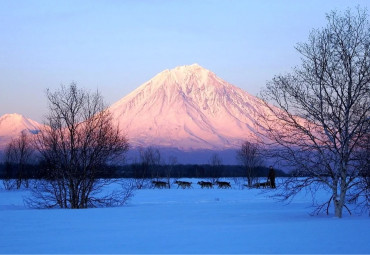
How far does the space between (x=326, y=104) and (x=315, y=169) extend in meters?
1.97

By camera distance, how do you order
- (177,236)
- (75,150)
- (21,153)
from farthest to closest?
(21,153) → (75,150) → (177,236)

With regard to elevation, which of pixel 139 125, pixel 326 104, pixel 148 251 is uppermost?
pixel 139 125

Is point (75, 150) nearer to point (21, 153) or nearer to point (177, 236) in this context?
point (177, 236)

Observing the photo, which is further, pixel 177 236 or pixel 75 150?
pixel 75 150

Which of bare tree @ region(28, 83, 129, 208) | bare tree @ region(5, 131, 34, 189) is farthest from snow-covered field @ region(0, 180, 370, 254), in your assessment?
bare tree @ region(5, 131, 34, 189)

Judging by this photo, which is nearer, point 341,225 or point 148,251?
point 148,251

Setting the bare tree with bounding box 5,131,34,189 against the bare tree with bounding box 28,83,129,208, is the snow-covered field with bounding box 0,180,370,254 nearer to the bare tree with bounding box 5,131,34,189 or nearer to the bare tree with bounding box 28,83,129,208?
the bare tree with bounding box 28,83,129,208

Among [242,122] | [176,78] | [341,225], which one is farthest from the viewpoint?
[176,78]

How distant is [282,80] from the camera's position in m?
14.1

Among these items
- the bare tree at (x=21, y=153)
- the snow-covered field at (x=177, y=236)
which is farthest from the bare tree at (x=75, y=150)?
the bare tree at (x=21, y=153)

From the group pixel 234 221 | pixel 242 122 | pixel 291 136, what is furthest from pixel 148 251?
pixel 242 122

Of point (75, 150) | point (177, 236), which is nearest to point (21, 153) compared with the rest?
point (75, 150)

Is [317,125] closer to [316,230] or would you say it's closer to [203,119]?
[316,230]

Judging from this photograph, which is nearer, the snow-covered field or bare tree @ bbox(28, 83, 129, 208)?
the snow-covered field
